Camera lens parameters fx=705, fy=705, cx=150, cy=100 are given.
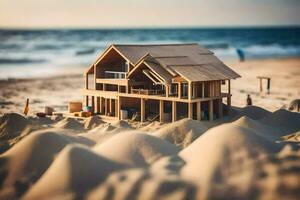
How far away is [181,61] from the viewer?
82.3ft

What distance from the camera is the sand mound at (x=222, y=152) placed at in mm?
16453

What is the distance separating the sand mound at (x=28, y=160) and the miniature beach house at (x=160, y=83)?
222 inches

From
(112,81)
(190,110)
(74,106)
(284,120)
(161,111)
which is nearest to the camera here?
(190,110)

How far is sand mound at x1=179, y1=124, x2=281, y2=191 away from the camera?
16.5 meters

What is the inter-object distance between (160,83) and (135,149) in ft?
20.8

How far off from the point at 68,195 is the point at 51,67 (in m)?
42.8

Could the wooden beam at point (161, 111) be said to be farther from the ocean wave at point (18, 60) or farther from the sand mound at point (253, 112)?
the ocean wave at point (18, 60)

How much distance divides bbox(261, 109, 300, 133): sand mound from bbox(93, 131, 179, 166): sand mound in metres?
6.42

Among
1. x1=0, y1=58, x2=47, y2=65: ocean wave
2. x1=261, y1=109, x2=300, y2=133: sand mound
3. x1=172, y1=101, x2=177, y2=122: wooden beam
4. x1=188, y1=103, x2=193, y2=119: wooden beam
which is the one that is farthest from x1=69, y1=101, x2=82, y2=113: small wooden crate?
x1=0, y1=58, x2=47, y2=65: ocean wave

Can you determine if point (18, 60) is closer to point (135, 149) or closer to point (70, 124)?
point (70, 124)

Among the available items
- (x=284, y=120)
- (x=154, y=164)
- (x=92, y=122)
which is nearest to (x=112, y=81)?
(x=92, y=122)

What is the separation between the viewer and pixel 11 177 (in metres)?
17.5

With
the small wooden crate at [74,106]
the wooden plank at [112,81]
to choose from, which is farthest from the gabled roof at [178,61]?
the small wooden crate at [74,106]

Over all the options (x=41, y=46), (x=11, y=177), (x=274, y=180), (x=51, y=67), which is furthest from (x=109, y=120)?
(x=41, y=46)
